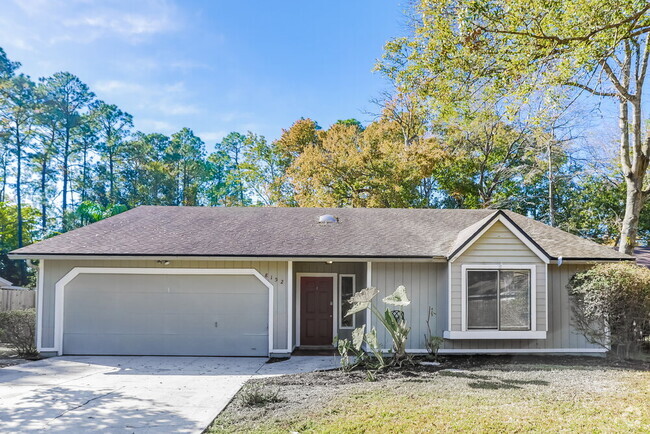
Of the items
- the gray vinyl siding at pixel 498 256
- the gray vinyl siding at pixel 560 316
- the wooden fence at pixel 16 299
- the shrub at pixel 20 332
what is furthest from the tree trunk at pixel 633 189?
the wooden fence at pixel 16 299

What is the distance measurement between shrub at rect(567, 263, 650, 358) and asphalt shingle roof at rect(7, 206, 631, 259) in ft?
2.71

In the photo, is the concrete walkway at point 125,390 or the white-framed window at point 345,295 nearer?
the concrete walkway at point 125,390

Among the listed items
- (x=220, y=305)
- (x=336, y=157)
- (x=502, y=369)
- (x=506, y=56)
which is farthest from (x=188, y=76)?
(x=502, y=369)

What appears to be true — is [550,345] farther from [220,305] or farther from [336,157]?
[336,157]

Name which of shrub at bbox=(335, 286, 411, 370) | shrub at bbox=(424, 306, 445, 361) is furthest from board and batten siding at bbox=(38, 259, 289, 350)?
shrub at bbox=(424, 306, 445, 361)

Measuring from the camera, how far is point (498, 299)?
9.16 m

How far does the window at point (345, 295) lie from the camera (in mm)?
11352

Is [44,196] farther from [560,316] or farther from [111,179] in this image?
[560,316]

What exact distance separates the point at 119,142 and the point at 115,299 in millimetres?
25428

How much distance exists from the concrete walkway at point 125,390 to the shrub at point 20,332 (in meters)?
0.74

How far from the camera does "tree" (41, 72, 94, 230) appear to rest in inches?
1126

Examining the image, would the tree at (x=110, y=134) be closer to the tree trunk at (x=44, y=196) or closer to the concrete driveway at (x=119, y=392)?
the tree trunk at (x=44, y=196)

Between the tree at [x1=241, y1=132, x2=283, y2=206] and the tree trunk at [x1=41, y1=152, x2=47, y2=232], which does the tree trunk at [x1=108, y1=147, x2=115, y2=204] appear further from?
the tree at [x1=241, y1=132, x2=283, y2=206]

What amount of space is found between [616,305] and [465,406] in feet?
16.1
